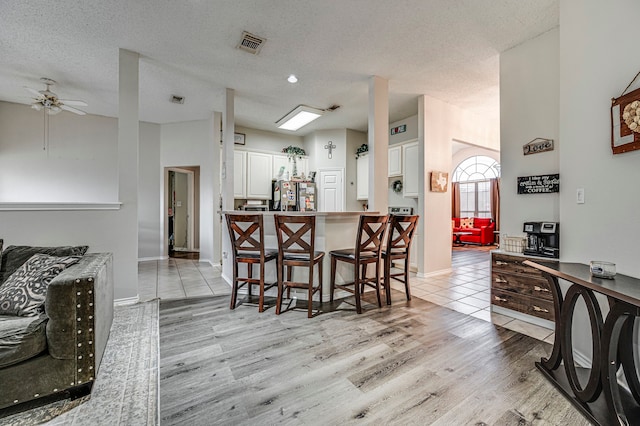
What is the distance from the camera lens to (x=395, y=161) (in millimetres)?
5262

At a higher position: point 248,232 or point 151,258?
point 248,232

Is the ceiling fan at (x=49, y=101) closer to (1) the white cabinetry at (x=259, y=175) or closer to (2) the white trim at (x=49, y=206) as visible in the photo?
(2) the white trim at (x=49, y=206)

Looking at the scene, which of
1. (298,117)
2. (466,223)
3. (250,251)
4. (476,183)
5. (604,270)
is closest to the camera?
(604,270)

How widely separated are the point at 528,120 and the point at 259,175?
4712 millimetres

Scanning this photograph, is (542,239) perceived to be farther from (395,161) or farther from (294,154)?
(294,154)

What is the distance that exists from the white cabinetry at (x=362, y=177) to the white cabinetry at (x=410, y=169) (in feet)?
3.34

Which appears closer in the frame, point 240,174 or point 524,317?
point 524,317

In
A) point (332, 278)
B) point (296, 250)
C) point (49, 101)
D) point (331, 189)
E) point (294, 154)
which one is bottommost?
point (332, 278)

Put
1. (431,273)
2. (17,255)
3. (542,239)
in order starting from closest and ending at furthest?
(17,255), (542,239), (431,273)

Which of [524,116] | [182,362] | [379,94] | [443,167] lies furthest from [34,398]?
[443,167]

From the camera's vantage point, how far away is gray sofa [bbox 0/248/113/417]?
1421mm

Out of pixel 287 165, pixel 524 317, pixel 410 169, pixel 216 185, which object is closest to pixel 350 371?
pixel 524 317

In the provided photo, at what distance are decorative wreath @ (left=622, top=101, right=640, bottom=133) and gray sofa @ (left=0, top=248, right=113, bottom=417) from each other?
3.31 metres

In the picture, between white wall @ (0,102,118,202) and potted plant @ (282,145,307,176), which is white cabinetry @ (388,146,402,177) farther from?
white wall @ (0,102,118,202)
